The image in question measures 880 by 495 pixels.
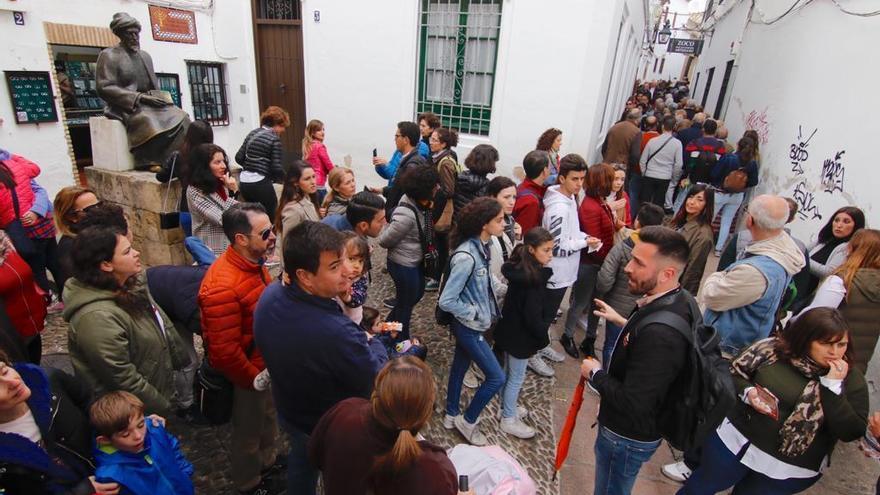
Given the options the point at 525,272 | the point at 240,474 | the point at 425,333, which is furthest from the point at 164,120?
the point at 525,272

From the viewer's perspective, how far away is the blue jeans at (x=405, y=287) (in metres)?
3.81

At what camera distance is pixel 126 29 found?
4.90 m

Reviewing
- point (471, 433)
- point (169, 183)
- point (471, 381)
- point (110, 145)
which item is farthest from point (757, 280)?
point (110, 145)

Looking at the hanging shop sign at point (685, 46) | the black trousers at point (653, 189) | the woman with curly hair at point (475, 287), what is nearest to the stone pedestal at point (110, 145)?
the woman with curly hair at point (475, 287)

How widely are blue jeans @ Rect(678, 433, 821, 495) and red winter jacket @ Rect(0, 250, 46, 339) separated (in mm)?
4005

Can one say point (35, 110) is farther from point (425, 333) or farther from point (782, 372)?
point (782, 372)

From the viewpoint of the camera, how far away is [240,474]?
8.72ft

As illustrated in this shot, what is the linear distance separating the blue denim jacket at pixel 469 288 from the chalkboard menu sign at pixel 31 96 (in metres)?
6.90

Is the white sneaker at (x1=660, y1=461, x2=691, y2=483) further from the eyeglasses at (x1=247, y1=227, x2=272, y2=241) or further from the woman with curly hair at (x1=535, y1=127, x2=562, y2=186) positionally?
the woman with curly hair at (x1=535, y1=127, x2=562, y2=186)

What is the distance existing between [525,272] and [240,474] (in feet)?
6.87

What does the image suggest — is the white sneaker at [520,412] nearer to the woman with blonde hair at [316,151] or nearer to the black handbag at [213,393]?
the black handbag at [213,393]

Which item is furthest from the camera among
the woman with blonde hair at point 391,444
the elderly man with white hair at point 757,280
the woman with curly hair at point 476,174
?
the woman with curly hair at point 476,174

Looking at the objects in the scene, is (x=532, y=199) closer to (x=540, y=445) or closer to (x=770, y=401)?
(x=540, y=445)

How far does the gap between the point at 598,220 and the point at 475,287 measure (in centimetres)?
179
